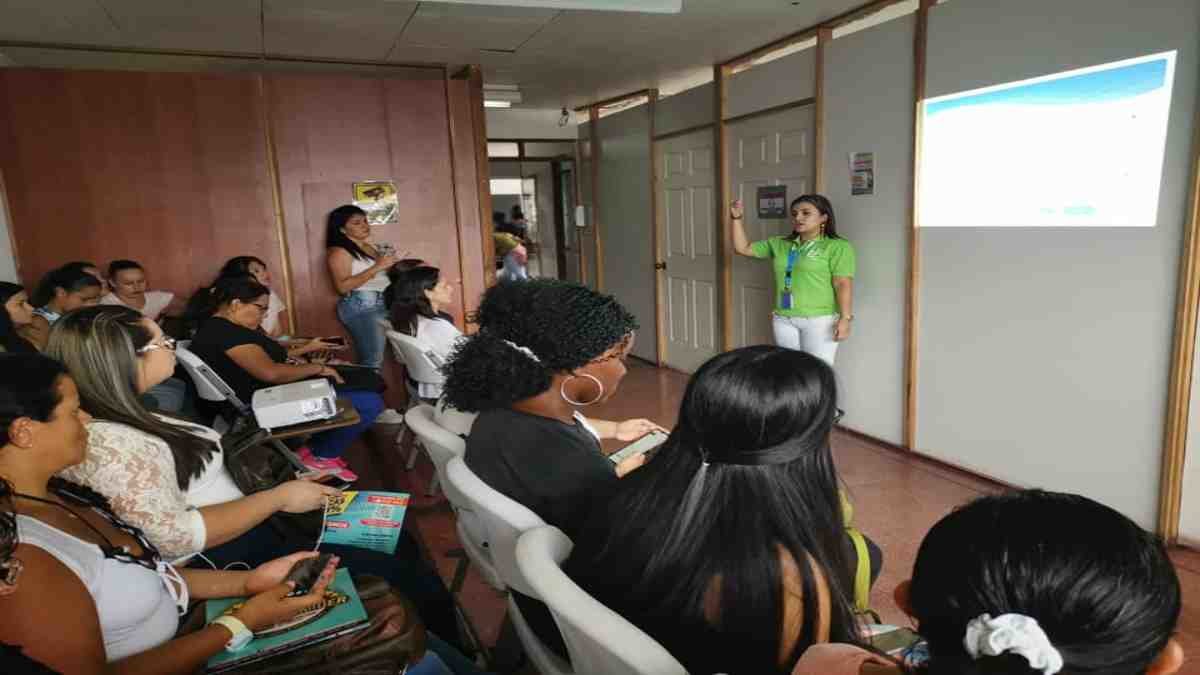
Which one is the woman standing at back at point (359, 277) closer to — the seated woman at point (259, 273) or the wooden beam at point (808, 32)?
the seated woman at point (259, 273)

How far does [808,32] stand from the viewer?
4023mm

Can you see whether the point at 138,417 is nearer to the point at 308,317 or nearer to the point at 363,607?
the point at 363,607

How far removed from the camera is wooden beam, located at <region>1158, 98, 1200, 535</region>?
2.39 metres

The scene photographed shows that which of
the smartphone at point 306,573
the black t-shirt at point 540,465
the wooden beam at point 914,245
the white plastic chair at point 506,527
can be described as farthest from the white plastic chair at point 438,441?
the wooden beam at point 914,245

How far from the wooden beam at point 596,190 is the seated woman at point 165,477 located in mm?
5158

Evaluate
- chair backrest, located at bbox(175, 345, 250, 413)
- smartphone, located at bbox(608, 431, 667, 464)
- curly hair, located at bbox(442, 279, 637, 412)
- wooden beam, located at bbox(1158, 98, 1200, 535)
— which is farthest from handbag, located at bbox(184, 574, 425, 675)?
wooden beam, located at bbox(1158, 98, 1200, 535)

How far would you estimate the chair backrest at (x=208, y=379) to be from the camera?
263 cm

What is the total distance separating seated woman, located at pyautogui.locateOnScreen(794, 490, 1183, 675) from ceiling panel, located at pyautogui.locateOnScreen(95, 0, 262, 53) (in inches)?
153

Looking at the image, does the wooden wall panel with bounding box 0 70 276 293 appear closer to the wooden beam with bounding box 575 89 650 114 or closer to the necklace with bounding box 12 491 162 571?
the wooden beam with bounding box 575 89 650 114

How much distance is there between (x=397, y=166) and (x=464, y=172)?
0.44 metres

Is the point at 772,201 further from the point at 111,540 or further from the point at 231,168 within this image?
the point at 111,540

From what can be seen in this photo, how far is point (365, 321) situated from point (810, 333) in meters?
2.78

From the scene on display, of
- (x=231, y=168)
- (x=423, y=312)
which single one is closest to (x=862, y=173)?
(x=423, y=312)

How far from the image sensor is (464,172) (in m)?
4.80
